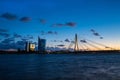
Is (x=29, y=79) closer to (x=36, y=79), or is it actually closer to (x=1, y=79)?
(x=36, y=79)

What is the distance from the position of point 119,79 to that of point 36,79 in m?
13.5

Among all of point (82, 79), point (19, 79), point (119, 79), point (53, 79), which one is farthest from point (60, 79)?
point (119, 79)

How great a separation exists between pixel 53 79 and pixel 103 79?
26.9ft

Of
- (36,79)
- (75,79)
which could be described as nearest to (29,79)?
(36,79)

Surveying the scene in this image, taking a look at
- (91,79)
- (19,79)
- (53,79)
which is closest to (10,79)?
(19,79)

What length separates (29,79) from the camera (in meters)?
40.4

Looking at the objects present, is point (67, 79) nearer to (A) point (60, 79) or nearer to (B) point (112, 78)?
(A) point (60, 79)

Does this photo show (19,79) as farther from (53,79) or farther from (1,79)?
(53,79)

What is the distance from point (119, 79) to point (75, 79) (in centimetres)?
700

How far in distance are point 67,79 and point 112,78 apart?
7.40 metres

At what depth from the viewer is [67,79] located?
1571 inches

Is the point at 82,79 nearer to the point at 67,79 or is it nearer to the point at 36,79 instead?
the point at 67,79

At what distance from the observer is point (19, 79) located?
40406 mm

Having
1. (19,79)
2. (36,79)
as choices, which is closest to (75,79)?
(36,79)
